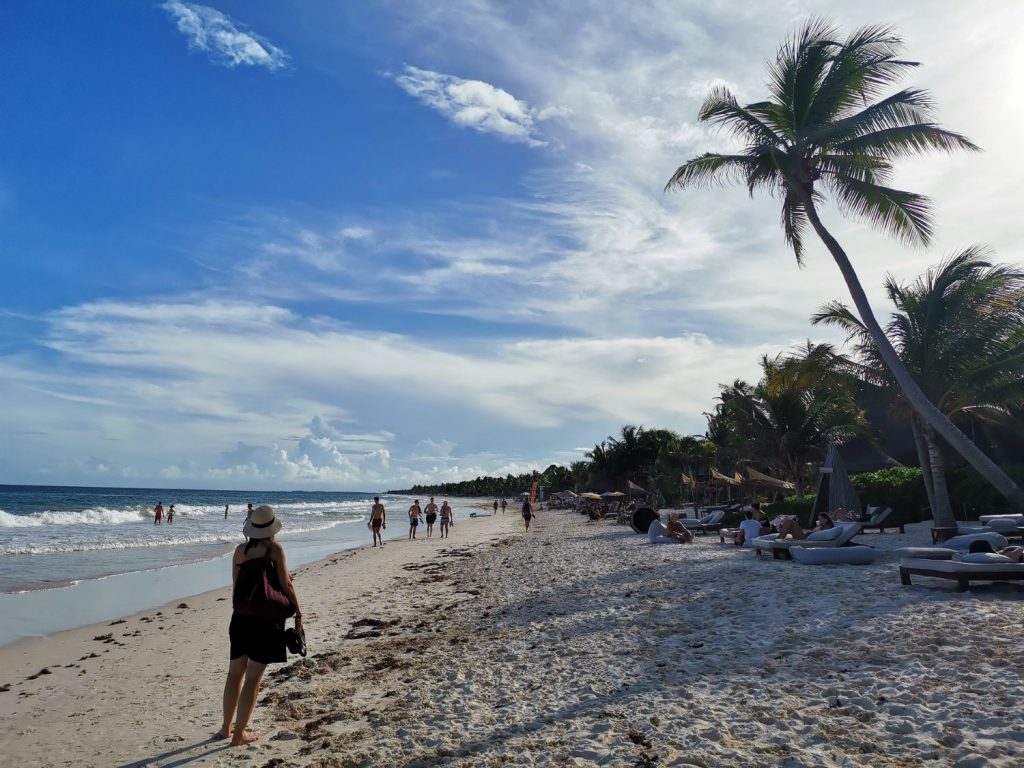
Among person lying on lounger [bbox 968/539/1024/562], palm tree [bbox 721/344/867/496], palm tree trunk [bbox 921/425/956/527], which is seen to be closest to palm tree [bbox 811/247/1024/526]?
palm tree trunk [bbox 921/425/956/527]

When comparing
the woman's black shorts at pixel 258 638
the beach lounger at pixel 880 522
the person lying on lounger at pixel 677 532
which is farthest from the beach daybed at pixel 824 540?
the woman's black shorts at pixel 258 638

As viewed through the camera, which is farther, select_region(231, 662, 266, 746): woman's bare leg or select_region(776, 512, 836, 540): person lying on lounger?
select_region(776, 512, 836, 540): person lying on lounger

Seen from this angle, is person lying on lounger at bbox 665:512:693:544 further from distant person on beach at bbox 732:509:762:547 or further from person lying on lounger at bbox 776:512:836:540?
person lying on lounger at bbox 776:512:836:540

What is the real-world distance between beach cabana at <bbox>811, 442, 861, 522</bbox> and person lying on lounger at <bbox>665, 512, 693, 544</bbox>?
10.3ft

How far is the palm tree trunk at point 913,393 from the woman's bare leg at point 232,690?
10850mm

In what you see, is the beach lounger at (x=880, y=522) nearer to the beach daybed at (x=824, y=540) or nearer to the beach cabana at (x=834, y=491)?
the beach cabana at (x=834, y=491)

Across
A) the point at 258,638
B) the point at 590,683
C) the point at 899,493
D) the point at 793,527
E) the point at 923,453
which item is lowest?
the point at 590,683

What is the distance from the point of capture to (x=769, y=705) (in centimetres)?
443

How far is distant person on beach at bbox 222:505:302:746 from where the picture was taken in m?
4.49

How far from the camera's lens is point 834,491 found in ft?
55.9

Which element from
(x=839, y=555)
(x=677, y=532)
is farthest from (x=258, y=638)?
(x=677, y=532)

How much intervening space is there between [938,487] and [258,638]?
1366 centimetres

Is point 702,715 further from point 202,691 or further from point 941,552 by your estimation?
point 941,552

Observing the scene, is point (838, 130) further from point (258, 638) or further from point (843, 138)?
point (258, 638)
